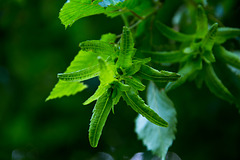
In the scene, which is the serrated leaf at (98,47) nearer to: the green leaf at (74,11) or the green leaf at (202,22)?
the green leaf at (74,11)

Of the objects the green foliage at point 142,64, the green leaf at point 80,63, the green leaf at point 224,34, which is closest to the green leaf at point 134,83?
the green foliage at point 142,64

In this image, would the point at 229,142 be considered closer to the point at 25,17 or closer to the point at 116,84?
the point at 116,84

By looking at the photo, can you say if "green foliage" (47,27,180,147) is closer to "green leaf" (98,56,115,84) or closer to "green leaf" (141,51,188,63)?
"green leaf" (98,56,115,84)

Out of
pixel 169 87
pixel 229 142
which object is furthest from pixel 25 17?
pixel 229 142

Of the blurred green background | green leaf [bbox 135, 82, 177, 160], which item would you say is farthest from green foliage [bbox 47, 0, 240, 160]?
the blurred green background

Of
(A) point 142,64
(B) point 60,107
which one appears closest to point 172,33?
(A) point 142,64

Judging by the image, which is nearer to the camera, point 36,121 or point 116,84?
point 116,84
